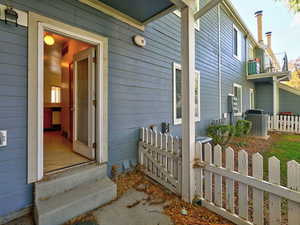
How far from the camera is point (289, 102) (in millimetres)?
10625

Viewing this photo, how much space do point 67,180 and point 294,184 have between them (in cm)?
269

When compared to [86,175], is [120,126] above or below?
above

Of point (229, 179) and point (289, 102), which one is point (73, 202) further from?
point (289, 102)

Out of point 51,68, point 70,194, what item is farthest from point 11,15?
point 51,68

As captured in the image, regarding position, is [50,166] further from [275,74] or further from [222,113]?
[275,74]

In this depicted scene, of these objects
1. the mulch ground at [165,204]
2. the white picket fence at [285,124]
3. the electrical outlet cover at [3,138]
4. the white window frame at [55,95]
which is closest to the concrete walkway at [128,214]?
the mulch ground at [165,204]

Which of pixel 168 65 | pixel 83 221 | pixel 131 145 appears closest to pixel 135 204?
pixel 83 221

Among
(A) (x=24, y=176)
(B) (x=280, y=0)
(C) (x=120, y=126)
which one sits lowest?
(A) (x=24, y=176)

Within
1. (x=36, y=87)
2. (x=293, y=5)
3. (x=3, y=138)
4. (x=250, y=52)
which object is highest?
(x=250, y=52)

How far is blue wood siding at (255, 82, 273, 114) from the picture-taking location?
11.3 metres

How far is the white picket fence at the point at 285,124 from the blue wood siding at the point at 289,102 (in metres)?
2.41

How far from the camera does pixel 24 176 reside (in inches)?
80.7

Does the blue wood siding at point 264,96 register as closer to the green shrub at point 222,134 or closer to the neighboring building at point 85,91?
the neighboring building at point 85,91

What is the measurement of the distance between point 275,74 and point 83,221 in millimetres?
11069
